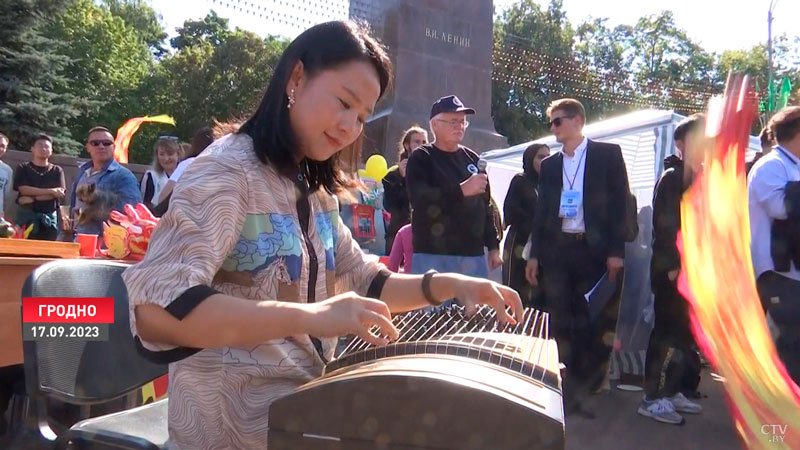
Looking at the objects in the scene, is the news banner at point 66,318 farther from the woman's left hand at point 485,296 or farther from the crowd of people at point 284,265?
the woman's left hand at point 485,296

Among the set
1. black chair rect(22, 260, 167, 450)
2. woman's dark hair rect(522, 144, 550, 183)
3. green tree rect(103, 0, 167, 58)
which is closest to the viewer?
black chair rect(22, 260, 167, 450)

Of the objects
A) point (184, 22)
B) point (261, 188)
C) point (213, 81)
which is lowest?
point (261, 188)

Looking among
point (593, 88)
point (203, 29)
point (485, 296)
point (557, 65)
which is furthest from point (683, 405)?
point (203, 29)

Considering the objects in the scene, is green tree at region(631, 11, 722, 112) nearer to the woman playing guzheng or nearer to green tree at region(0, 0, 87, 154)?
green tree at region(0, 0, 87, 154)

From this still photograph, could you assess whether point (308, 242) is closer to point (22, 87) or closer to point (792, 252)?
point (792, 252)

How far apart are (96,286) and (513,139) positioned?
35273 mm

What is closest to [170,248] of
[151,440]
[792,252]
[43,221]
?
[151,440]

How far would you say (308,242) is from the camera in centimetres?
150

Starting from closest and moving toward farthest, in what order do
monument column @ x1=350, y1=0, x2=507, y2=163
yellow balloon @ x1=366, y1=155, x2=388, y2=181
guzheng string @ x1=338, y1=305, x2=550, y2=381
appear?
guzheng string @ x1=338, y1=305, x2=550, y2=381 < yellow balloon @ x1=366, y1=155, x2=388, y2=181 < monument column @ x1=350, y1=0, x2=507, y2=163

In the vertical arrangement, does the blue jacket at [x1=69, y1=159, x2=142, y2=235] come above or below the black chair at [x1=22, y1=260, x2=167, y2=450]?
above

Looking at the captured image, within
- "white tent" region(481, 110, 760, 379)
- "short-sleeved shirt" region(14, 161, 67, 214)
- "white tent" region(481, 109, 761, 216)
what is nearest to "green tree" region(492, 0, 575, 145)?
"white tent" region(481, 109, 761, 216)

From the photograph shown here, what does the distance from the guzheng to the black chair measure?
79 cm

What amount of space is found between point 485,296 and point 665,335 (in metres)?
3.50

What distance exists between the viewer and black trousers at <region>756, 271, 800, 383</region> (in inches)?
139
